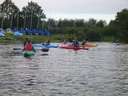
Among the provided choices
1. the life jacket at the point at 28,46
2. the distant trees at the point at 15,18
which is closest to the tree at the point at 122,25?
the distant trees at the point at 15,18

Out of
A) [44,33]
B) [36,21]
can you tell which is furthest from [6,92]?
[36,21]

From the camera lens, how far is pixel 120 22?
7456 inches

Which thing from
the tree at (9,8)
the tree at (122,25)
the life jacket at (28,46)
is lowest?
the life jacket at (28,46)

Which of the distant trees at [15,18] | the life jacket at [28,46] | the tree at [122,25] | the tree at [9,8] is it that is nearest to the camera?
the life jacket at [28,46]

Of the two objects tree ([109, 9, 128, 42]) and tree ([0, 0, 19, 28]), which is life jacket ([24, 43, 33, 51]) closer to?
tree ([109, 9, 128, 42])

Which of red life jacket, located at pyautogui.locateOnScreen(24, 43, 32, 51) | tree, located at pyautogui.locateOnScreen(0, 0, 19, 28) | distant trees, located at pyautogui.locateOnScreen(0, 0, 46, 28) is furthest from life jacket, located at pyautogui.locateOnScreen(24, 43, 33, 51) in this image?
tree, located at pyautogui.locateOnScreen(0, 0, 19, 28)

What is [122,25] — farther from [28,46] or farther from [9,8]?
[28,46]

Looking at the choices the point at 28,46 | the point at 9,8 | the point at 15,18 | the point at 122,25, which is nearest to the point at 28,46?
the point at 28,46

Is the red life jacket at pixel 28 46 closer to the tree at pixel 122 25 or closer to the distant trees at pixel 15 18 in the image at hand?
the distant trees at pixel 15 18

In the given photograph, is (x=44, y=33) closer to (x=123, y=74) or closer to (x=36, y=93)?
(x=123, y=74)

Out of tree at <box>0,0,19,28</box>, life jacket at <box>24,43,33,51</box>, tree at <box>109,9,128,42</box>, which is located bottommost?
life jacket at <box>24,43,33,51</box>

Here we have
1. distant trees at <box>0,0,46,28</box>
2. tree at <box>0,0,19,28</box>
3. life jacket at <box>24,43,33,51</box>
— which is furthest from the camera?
tree at <box>0,0,19,28</box>

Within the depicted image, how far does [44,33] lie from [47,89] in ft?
385

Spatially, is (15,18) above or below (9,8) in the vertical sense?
below
